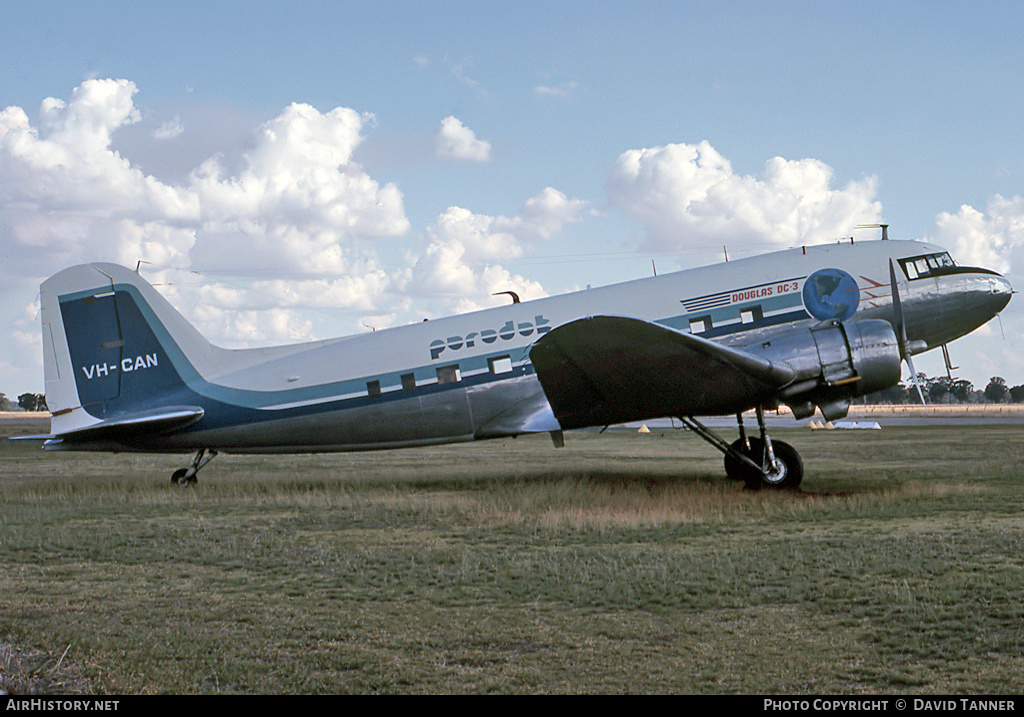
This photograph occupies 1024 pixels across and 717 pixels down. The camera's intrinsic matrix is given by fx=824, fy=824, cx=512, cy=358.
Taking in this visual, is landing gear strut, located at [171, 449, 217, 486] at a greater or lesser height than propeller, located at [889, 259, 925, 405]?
lesser

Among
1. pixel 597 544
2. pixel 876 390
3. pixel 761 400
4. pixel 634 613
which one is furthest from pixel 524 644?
pixel 876 390

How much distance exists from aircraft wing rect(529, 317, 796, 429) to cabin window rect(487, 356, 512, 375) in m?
1.25

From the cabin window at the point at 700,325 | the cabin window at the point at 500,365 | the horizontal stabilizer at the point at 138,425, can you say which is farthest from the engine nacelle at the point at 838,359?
the horizontal stabilizer at the point at 138,425

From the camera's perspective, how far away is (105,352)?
15977mm

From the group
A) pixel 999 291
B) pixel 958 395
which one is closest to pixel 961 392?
pixel 958 395

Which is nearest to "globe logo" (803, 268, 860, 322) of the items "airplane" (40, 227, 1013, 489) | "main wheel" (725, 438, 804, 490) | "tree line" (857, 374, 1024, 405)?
"airplane" (40, 227, 1013, 489)

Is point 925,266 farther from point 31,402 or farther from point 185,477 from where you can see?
point 31,402

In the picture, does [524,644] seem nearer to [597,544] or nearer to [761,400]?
[597,544]

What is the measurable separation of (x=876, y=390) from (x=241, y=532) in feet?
33.2

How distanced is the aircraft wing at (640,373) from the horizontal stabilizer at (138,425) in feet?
23.0

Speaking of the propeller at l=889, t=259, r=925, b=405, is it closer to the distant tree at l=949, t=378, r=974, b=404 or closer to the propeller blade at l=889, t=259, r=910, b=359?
the propeller blade at l=889, t=259, r=910, b=359

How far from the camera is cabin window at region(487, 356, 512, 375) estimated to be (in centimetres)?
1505

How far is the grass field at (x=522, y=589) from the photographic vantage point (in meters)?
5.00

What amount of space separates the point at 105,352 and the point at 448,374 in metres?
6.79
